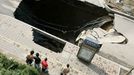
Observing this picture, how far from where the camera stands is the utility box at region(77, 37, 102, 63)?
1744 cm

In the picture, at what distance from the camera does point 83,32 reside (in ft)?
72.0

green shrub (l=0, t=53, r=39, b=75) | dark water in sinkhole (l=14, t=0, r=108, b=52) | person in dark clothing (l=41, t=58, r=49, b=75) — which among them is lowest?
dark water in sinkhole (l=14, t=0, r=108, b=52)

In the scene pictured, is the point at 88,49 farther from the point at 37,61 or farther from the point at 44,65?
the point at 37,61

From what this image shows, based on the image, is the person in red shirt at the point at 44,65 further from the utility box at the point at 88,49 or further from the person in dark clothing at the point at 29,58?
the utility box at the point at 88,49

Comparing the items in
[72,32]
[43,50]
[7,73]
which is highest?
[7,73]

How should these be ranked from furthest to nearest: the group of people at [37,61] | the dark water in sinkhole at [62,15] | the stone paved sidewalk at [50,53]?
the dark water in sinkhole at [62,15] < the stone paved sidewalk at [50,53] < the group of people at [37,61]

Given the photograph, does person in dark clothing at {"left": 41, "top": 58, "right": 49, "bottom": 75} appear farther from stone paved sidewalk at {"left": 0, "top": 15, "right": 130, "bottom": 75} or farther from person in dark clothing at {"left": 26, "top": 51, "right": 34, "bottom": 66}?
person in dark clothing at {"left": 26, "top": 51, "right": 34, "bottom": 66}

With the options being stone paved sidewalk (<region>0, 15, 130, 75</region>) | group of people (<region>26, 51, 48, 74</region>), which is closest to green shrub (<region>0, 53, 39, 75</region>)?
group of people (<region>26, 51, 48, 74</region>)

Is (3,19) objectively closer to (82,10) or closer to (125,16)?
(82,10)

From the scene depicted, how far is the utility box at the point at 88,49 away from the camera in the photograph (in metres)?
17.4

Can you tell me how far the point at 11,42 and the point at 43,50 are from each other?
2044 mm

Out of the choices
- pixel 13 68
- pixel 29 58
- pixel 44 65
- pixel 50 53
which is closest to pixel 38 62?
pixel 44 65

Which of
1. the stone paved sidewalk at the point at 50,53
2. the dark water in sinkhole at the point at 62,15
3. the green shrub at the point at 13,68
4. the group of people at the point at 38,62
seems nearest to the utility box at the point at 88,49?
the stone paved sidewalk at the point at 50,53

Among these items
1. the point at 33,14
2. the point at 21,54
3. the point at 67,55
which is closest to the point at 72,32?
the point at 33,14
